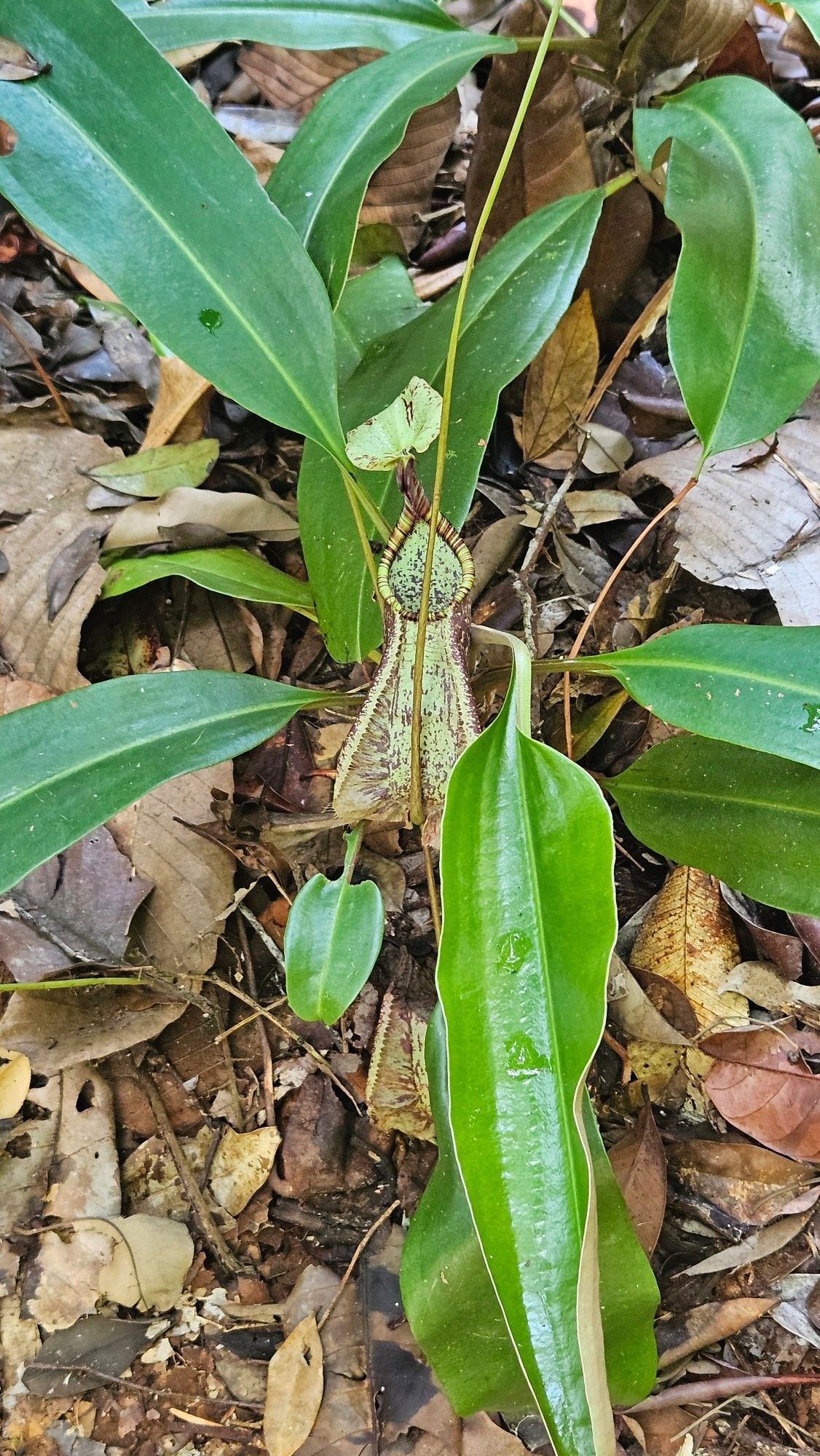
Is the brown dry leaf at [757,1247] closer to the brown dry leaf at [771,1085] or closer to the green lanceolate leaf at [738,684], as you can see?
the brown dry leaf at [771,1085]

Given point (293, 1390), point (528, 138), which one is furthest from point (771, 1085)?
point (528, 138)

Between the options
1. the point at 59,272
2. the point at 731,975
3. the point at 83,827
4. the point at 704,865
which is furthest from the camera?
the point at 59,272

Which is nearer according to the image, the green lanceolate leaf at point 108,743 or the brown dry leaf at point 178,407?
the green lanceolate leaf at point 108,743

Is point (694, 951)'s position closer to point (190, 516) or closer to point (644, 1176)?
point (644, 1176)

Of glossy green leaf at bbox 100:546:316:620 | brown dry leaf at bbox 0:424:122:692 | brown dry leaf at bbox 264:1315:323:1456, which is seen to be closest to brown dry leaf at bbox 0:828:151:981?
brown dry leaf at bbox 0:424:122:692

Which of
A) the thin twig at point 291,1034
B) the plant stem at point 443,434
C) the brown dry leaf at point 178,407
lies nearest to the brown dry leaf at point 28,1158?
the thin twig at point 291,1034

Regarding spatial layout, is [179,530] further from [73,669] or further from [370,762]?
[370,762]

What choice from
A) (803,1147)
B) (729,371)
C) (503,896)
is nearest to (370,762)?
(503,896)
